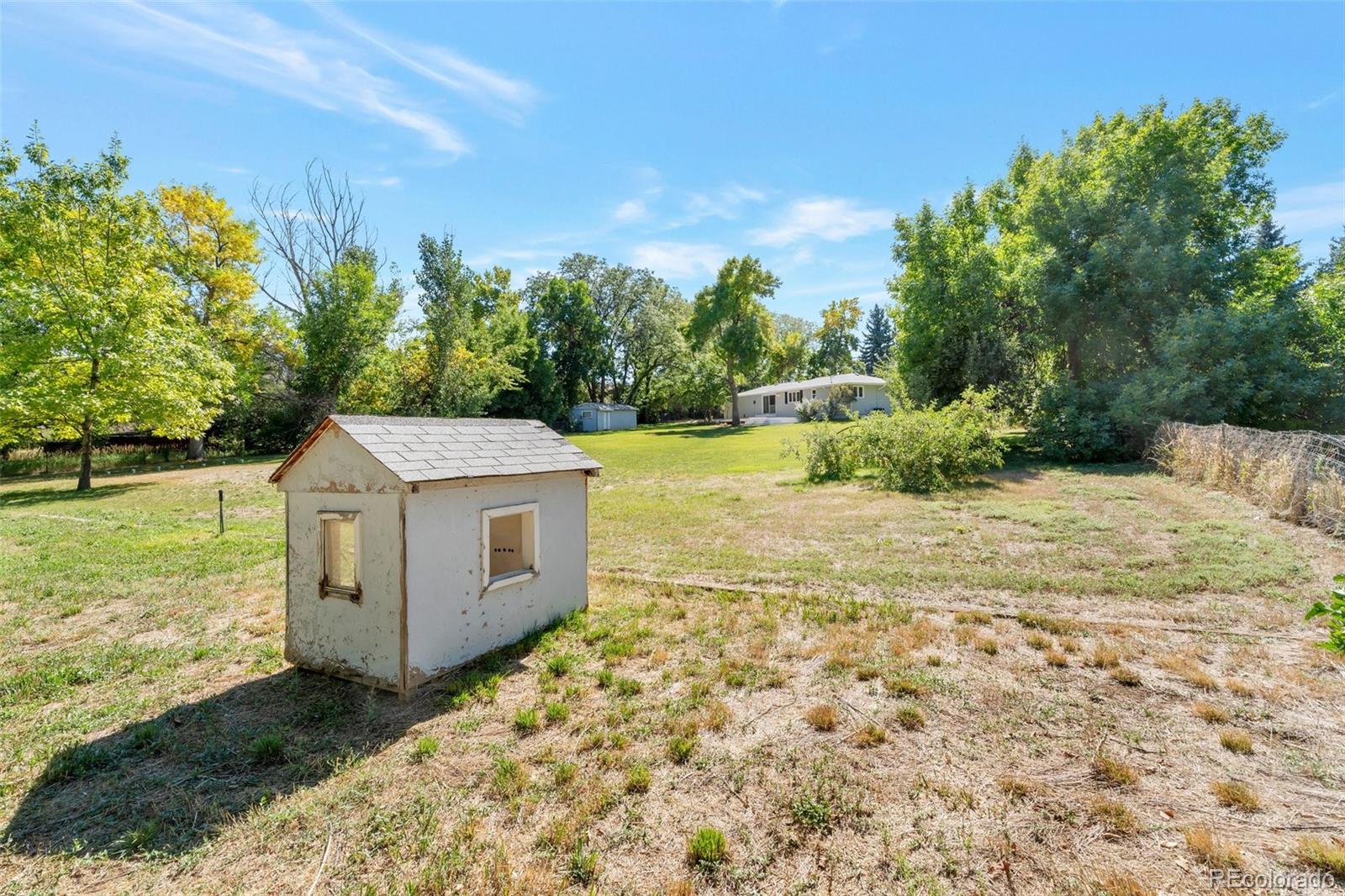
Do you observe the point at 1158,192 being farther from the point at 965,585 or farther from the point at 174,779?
the point at 174,779

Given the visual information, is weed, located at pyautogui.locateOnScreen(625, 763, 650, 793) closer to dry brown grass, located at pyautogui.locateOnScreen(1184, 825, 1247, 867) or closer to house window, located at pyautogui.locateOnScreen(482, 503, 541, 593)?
house window, located at pyautogui.locateOnScreen(482, 503, 541, 593)

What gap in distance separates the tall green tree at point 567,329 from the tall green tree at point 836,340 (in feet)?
90.0

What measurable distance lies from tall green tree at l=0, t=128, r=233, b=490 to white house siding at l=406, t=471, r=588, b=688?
1893 cm

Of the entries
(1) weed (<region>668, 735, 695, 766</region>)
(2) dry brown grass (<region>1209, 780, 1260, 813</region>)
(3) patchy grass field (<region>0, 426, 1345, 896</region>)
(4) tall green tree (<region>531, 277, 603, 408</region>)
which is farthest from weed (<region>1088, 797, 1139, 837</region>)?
(4) tall green tree (<region>531, 277, 603, 408</region>)

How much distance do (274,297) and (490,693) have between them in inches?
1626

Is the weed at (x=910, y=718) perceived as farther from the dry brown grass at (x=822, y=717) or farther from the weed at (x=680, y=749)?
the weed at (x=680, y=749)

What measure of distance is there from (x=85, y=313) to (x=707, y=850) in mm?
23559

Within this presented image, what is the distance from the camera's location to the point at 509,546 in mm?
6379

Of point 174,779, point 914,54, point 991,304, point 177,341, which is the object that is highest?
point 914,54

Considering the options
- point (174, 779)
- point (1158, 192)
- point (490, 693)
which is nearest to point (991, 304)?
point (1158, 192)

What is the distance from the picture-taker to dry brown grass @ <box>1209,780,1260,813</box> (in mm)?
2831

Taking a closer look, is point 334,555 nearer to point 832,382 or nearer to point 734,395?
point 734,395

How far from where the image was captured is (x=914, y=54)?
10.8 m

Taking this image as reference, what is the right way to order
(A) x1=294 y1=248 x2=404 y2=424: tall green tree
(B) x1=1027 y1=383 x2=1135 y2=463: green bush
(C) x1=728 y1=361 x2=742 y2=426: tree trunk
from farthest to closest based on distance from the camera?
(C) x1=728 y1=361 x2=742 y2=426: tree trunk < (A) x1=294 y1=248 x2=404 y2=424: tall green tree < (B) x1=1027 y1=383 x2=1135 y2=463: green bush
